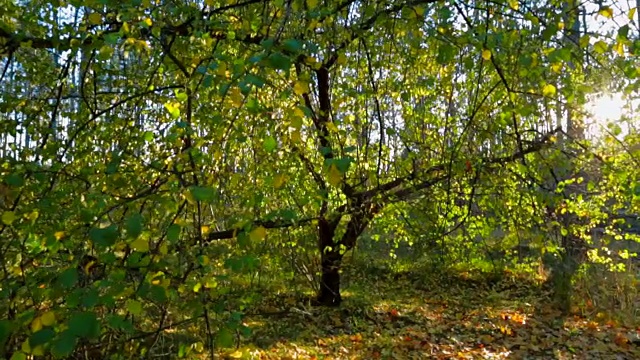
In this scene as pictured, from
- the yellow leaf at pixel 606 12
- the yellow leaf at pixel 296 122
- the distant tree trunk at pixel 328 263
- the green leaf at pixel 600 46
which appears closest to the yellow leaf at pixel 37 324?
the yellow leaf at pixel 296 122

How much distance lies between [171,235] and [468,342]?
5.42 metres

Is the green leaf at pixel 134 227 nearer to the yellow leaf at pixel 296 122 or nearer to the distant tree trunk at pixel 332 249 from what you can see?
the yellow leaf at pixel 296 122

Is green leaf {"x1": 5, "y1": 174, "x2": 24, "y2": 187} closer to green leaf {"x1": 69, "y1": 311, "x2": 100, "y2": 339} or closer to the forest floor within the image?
green leaf {"x1": 69, "y1": 311, "x2": 100, "y2": 339}

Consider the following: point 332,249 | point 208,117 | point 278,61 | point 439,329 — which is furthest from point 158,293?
point 439,329

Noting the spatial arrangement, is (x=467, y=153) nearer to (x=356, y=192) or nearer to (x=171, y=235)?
(x=356, y=192)

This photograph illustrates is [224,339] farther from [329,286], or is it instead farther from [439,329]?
[329,286]

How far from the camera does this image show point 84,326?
0.90 m

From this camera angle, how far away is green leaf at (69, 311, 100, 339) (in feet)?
2.92

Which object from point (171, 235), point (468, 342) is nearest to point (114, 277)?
point (171, 235)

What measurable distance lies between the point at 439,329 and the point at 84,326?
6.04 m

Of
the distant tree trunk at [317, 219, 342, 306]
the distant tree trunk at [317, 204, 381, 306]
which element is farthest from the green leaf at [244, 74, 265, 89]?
the distant tree trunk at [317, 219, 342, 306]

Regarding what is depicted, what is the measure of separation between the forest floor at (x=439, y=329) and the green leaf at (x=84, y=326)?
3624mm

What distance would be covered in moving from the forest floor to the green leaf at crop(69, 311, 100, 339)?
362 cm

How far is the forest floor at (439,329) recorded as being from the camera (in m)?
A: 5.39
